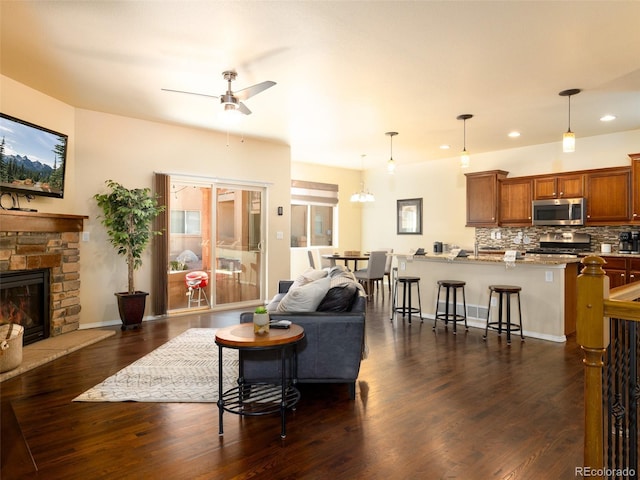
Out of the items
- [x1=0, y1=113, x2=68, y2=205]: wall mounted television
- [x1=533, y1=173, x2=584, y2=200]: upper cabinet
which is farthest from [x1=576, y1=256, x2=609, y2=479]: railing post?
[x1=533, y1=173, x2=584, y2=200]: upper cabinet

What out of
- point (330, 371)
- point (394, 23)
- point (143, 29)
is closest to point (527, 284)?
point (330, 371)

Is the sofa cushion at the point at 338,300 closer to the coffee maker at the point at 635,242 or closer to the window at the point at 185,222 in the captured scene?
the window at the point at 185,222

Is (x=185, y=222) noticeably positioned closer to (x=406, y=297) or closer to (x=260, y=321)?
(x=406, y=297)

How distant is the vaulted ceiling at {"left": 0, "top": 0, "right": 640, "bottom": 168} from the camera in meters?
2.89

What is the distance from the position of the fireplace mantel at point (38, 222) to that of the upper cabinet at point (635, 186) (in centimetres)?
762

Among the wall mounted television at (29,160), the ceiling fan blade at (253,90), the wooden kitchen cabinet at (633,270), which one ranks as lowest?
the wooden kitchen cabinet at (633,270)

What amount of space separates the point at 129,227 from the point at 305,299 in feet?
10.4

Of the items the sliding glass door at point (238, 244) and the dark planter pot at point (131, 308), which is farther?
the sliding glass door at point (238, 244)

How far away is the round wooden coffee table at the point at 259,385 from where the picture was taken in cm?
247

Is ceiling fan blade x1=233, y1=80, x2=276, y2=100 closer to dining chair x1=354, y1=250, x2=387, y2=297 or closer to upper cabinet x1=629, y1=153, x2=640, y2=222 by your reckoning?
dining chair x1=354, y1=250, x2=387, y2=297

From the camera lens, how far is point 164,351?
4.18 meters

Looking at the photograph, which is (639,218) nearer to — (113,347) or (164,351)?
(164,351)

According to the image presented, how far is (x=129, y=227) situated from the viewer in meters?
5.15

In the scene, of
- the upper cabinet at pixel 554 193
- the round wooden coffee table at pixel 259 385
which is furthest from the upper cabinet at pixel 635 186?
the round wooden coffee table at pixel 259 385
